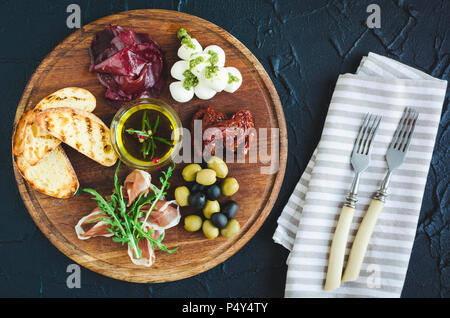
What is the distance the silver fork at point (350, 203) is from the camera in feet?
4.01

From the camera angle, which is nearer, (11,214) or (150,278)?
(150,278)

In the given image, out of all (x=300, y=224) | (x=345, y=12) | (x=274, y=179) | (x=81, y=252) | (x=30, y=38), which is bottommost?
(x=81, y=252)

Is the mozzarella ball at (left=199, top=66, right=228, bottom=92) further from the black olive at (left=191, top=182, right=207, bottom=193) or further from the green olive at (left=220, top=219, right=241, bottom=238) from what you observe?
the green olive at (left=220, top=219, right=241, bottom=238)

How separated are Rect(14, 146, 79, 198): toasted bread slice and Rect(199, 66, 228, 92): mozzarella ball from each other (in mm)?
590

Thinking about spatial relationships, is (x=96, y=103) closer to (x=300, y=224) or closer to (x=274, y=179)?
(x=274, y=179)

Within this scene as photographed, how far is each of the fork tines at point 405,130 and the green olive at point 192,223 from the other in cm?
77

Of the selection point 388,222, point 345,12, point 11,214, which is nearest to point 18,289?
point 11,214

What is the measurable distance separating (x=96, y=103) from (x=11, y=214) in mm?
604

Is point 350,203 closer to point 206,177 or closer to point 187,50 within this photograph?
point 206,177

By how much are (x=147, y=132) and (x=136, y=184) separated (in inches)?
7.5

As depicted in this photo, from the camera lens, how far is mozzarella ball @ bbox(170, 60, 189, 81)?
1.21 meters

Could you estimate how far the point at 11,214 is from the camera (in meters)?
1.38

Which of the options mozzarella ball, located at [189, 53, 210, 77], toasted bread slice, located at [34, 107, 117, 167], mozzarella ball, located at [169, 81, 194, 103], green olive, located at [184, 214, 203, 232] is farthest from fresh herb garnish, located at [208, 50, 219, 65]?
green olive, located at [184, 214, 203, 232]

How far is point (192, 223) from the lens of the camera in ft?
3.95
